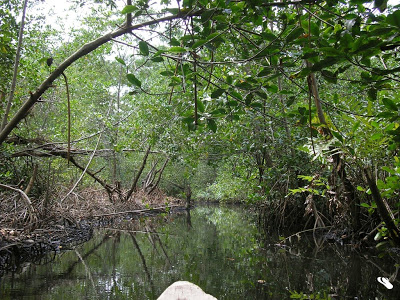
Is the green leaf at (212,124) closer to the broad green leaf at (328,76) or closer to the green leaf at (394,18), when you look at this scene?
the broad green leaf at (328,76)

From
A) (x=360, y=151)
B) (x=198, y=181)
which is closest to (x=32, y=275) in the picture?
(x=360, y=151)

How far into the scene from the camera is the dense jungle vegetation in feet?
5.48

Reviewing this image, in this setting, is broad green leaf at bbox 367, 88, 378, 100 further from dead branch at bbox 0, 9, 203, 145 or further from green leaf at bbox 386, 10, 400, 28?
dead branch at bbox 0, 9, 203, 145

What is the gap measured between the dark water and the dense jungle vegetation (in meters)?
0.61

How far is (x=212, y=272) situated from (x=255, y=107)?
272cm

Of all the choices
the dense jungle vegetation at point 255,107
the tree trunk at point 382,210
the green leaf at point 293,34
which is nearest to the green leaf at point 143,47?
the dense jungle vegetation at point 255,107

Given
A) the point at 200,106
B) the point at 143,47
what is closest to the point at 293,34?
the point at 200,106

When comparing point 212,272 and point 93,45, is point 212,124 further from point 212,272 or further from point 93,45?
point 212,272

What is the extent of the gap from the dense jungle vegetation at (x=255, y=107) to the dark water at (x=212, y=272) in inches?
24.0

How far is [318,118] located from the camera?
3.44m

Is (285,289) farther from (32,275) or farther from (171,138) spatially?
(171,138)

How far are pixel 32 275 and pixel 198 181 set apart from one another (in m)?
22.8

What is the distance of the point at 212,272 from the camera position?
4.08 m

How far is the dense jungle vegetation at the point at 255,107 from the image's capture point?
5.48 ft
